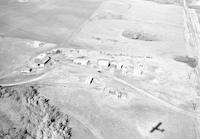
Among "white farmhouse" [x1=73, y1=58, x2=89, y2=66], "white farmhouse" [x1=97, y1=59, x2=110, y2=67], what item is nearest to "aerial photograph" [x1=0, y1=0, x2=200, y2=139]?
"white farmhouse" [x1=97, y1=59, x2=110, y2=67]

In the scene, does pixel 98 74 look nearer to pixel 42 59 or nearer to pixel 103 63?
pixel 103 63

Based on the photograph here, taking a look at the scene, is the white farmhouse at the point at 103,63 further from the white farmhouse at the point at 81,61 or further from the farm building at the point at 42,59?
the farm building at the point at 42,59

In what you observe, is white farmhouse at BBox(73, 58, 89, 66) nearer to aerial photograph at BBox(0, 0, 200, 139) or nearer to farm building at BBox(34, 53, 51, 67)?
aerial photograph at BBox(0, 0, 200, 139)

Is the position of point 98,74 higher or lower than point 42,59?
lower

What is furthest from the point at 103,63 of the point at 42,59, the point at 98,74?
the point at 42,59

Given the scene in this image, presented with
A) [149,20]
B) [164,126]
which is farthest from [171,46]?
[164,126]

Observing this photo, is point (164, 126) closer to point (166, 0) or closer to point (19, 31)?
point (19, 31)

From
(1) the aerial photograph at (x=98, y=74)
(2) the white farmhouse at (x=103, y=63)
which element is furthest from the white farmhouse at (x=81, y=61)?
(2) the white farmhouse at (x=103, y=63)

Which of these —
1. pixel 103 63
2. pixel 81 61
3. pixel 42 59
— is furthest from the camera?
pixel 42 59

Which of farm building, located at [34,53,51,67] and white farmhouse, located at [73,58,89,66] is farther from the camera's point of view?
white farmhouse, located at [73,58,89,66]
